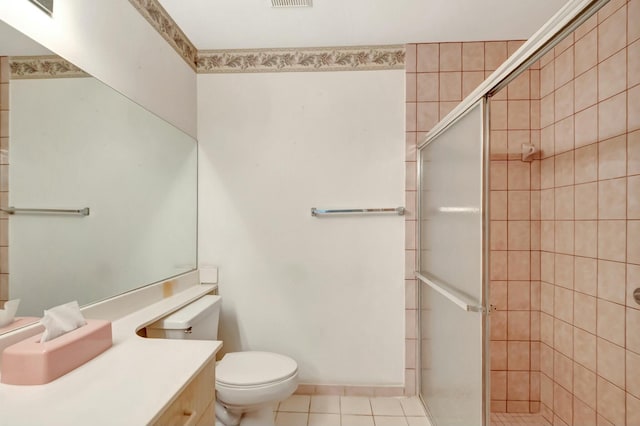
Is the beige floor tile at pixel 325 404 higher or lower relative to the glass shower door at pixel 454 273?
lower

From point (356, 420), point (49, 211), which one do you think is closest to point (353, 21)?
point (49, 211)

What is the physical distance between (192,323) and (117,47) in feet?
4.14

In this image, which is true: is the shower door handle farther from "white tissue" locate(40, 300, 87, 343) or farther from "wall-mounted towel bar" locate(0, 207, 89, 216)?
"wall-mounted towel bar" locate(0, 207, 89, 216)

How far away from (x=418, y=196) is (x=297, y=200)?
784 millimetres

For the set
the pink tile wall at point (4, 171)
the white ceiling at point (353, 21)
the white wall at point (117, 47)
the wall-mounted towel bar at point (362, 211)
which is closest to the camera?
the pink tile wall at point (4, 171)

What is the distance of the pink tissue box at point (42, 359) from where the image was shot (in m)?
0.75

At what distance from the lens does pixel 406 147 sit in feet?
6.59

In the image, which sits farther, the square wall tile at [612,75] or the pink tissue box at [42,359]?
the square wall tile at [612,75]

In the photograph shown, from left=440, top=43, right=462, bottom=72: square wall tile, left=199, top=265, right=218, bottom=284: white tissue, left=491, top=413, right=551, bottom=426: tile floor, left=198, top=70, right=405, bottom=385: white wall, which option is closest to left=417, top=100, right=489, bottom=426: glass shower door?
left=198, top=70, right=405, bottom=385: white wall

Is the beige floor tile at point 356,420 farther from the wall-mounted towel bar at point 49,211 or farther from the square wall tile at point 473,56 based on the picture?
the square wall tile at point 473,56

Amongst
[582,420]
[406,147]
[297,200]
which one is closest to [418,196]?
[406,147]

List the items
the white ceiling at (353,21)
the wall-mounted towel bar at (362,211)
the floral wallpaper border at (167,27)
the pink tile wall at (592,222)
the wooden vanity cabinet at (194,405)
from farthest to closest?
the wall-mounted towel bar at (362,211)
the white ceiling at (353,21)
the floral wallpaper border at (167,27)
the pink tile wall at (592,222)
the wooden vanity cabinet at (194,405)

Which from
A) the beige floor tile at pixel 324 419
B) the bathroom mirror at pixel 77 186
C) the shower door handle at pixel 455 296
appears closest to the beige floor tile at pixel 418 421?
the beige floor tile at pixel 324 419

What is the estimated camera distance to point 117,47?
1315 mm
